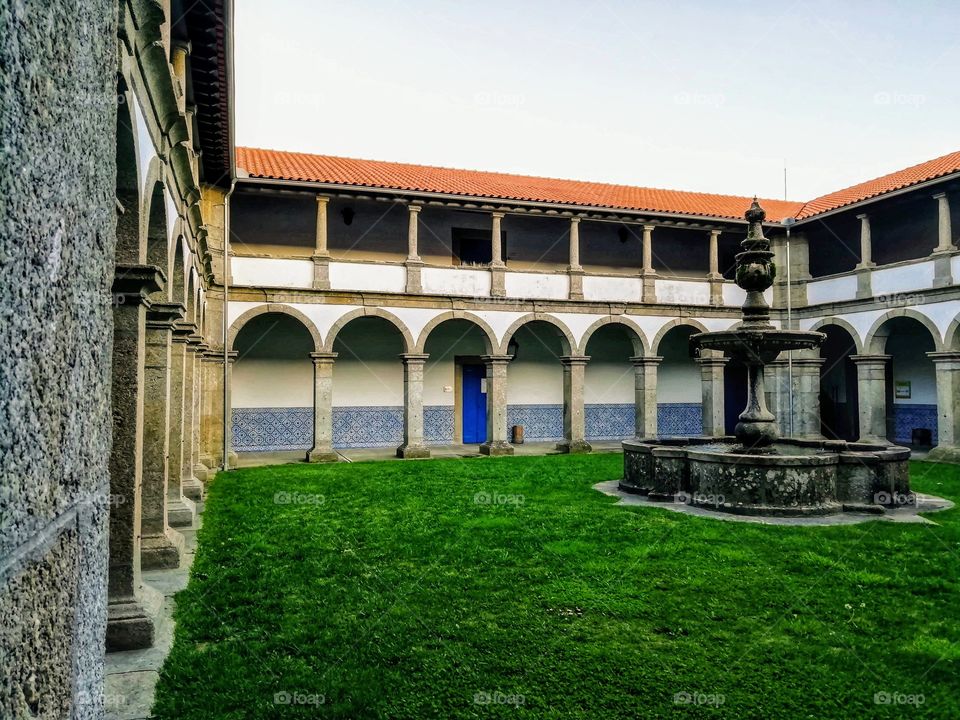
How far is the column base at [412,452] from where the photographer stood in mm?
15273

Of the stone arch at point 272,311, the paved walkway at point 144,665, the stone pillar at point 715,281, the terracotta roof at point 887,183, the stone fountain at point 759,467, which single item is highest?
the terracotta roof at point 887,183

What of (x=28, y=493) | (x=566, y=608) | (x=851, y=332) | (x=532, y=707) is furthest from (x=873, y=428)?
(x=28, y=493)

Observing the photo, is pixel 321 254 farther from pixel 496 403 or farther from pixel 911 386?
pixel 911 386

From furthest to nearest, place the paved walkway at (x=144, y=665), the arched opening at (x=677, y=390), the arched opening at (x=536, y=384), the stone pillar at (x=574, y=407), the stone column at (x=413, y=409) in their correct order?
1. the arched opening at (x=677, y=390)
2. the arched opening at (x=536, y=384)
3. the stone pillar at (x=574, y=407)
4. the stone column at (x=413, y=409)
5. the paved walkway at (x=144, y=665)

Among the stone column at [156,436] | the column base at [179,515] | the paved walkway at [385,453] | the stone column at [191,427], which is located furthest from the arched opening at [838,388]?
the stone column at [156,436]

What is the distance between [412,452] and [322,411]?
7.18ft

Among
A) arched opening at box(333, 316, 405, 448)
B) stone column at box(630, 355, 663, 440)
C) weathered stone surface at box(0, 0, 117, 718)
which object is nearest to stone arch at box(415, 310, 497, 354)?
arched opening at box(333, 316, 405, 448)

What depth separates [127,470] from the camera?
4.62 meters

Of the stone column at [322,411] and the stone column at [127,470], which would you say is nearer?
the stone column at [127,470]

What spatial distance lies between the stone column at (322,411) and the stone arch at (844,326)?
1243 centimetres

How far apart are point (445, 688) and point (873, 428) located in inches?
604

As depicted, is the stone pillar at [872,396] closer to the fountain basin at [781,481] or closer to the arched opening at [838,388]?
the arched opening at [838,388]

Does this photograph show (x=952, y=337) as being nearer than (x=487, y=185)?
Yes

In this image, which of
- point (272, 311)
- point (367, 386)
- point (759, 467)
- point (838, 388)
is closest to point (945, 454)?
point (838, 388)
